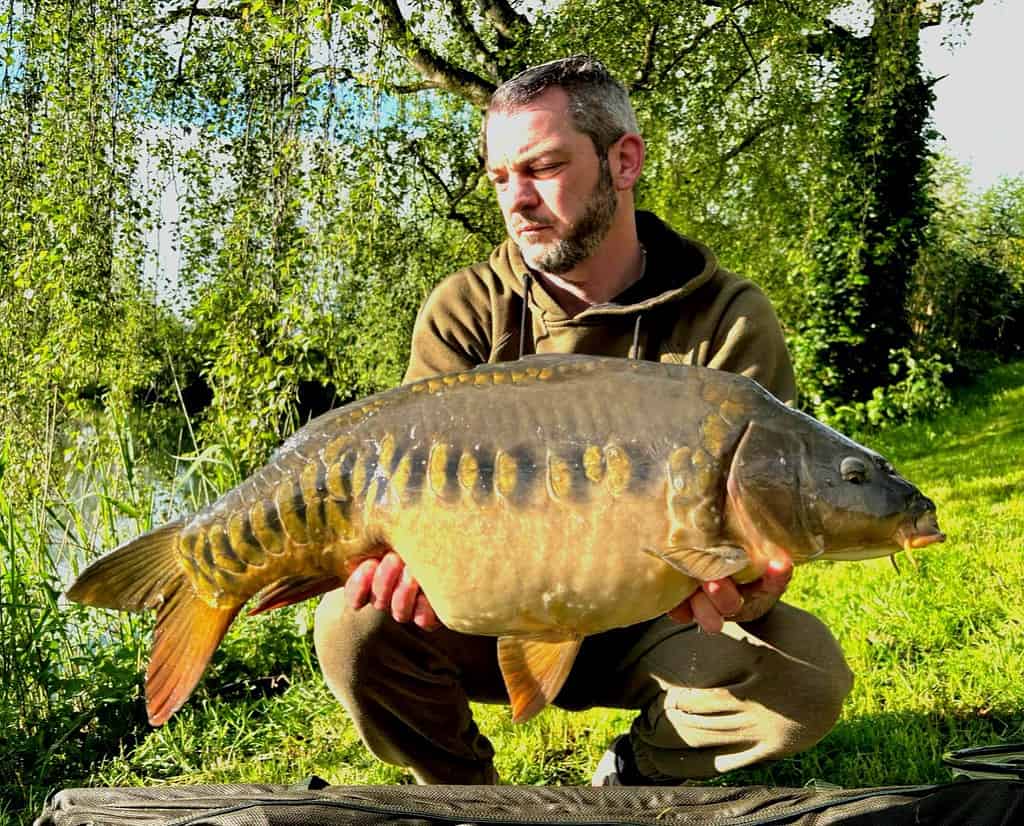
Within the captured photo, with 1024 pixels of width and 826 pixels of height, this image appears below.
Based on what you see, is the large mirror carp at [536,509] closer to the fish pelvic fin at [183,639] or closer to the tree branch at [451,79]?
the fish pelvic fin at [183,639]

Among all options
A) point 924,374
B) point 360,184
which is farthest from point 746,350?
point 924,374

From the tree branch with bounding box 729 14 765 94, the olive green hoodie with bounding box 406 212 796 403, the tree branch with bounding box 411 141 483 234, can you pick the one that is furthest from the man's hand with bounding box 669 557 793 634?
the tree branch with bounding box 729 14 765 94

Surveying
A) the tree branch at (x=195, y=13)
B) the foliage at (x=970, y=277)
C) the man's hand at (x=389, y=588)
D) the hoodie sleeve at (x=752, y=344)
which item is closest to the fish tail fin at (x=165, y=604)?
the man's hand at (x=389, y=588)

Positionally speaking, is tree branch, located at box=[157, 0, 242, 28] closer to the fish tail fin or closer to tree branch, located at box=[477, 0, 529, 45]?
tree branch, located at box=[477, 0, 529, 45]

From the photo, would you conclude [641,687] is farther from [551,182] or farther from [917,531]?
[551,182]

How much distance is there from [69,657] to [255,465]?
799mm

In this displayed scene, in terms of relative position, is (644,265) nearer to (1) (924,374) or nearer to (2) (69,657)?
(2) (69,657)

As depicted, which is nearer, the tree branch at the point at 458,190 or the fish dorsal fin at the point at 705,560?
the fish dorsal fin at the point at 705,560

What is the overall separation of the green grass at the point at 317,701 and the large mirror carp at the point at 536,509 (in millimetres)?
845

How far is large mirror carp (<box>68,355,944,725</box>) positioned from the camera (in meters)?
1.26

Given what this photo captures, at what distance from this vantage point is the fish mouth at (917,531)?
1276mm

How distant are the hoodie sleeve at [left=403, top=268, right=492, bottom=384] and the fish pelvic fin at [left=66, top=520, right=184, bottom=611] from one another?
0.62 metres

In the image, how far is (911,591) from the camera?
3025 mm

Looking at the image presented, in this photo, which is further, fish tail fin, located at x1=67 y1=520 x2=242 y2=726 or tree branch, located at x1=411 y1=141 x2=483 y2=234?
tree branch, located at x1=411 y1=141 x2=483 y2=234
